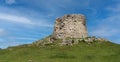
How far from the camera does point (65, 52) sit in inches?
3804

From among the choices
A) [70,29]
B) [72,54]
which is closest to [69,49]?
[72,54]

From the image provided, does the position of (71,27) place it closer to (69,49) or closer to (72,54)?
(69,49)

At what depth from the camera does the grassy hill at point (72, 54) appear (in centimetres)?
8562

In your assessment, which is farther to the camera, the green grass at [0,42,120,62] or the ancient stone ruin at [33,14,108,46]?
the ancient stone ruin at [33,14,108,46]

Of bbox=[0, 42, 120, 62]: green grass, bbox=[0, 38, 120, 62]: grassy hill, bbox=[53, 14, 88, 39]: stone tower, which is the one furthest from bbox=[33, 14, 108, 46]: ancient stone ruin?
bbox=[0, 42, 120, 62]: green grass

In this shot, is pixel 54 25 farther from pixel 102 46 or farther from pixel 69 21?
pixel 102 46

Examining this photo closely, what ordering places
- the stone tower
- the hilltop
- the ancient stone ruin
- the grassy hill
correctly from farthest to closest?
the stone tower < the ancient stone ruin < the hilltop < the grassy hill

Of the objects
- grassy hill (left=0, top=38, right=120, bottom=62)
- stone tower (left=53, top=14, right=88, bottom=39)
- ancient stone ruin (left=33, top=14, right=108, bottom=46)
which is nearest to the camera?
grassy hill (left=0, top=38, right=120, bottom=62)

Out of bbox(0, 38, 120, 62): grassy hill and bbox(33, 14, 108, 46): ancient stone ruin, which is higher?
bbox(33, 14, 108, 46): ancient stone ruin

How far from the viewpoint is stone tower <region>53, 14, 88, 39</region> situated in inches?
4916

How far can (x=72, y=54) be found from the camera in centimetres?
Result: 9344

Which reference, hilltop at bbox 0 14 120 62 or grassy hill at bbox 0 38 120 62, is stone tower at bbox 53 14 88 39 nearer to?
hilltop at bbox 0 14 120 62

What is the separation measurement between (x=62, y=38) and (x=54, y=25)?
1077 centimetres

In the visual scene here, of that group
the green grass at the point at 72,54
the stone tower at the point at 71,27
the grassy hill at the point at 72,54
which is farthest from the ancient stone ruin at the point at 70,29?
the green grass at the point at 72,54
